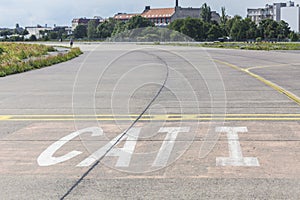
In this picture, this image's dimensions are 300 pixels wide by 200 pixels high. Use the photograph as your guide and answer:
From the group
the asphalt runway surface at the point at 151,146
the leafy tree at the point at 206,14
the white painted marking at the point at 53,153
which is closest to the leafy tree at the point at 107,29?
the leafy tree at the point at 206,14

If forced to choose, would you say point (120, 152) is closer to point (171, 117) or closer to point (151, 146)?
point (151, 146)

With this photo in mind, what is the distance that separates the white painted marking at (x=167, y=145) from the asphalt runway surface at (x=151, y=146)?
15mm

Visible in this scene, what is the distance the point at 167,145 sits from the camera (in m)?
8.55

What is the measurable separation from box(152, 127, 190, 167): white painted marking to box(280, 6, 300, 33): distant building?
164 meters

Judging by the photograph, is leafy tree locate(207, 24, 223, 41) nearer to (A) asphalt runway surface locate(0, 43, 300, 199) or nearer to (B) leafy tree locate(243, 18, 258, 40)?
(B) leafy tree locate(243, 18, 258, 40)

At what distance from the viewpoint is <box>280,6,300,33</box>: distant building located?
168500mm

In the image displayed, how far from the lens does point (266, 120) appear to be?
10969 mm

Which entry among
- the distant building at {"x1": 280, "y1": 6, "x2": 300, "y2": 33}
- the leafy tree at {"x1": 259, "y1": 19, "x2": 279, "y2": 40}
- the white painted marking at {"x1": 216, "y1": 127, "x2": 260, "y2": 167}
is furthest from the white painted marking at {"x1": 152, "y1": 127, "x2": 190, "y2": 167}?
the distant building at {"x1": 280, "y1": 6, "x2": 300, "y2": 33}

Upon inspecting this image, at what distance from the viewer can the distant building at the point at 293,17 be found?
168500 millimetres

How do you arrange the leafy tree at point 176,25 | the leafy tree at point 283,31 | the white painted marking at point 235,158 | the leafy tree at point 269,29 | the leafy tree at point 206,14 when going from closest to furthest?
the white painted marking at point 235,158
the leafy tree at point 176,25
the leafy tree at point 269,29
the leafy tree at point 283,31
the leafy tree at point 206,14

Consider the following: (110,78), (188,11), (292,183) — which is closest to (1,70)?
(110,78)

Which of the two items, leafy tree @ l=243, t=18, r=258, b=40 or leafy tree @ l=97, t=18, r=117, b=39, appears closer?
leafy tree @ l=97, t=18, r=117, b=39

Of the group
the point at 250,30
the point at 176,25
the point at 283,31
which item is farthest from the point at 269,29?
the point at 176,25

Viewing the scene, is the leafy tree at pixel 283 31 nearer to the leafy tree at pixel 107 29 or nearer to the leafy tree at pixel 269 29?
the leafy tree at pixel 269 29
